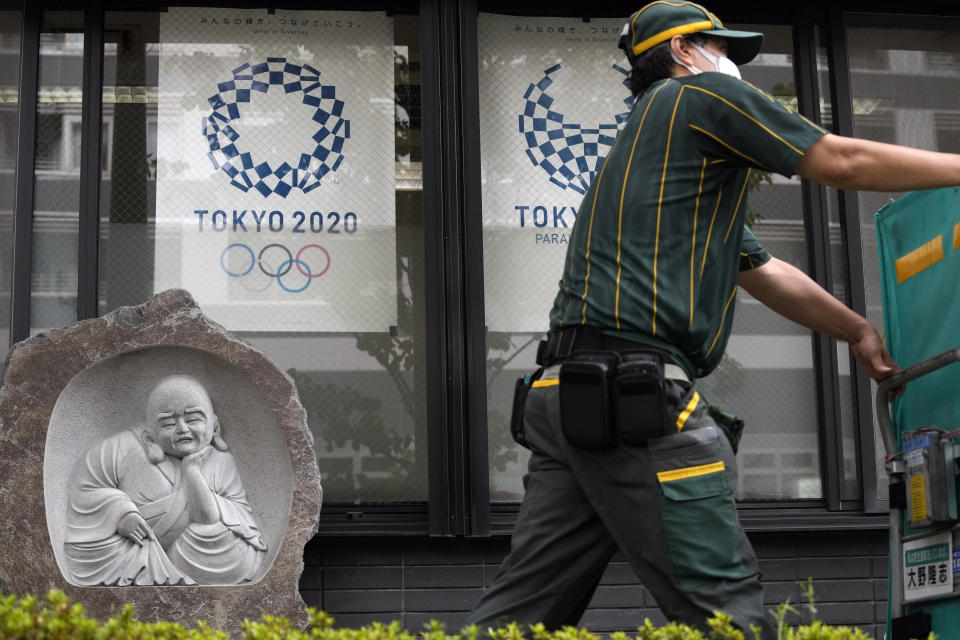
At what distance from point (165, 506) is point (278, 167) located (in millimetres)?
1871

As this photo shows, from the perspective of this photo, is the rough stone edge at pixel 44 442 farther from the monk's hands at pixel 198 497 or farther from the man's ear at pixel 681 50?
the man's ear at pixel 681 50

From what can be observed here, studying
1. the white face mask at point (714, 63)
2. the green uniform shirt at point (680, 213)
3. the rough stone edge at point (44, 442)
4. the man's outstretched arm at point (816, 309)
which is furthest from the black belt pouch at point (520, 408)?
the rough stone edge at point (44, 442)

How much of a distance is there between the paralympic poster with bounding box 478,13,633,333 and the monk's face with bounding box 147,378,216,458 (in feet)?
5.04

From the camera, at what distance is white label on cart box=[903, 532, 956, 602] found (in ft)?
12.0

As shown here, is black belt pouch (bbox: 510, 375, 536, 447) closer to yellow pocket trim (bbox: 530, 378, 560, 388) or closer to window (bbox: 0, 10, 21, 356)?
yellow pocket trim (bbox: 530, 378, 560, 388)

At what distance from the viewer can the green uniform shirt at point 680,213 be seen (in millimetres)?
3348

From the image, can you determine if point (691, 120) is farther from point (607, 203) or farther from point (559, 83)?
point (559, 83)

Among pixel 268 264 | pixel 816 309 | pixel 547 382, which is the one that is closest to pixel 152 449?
pixel 268 264

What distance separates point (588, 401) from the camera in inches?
127

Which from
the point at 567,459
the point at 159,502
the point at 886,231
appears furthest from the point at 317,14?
the point at 567,459

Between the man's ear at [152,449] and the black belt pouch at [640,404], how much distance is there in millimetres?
3072

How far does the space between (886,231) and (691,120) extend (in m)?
1.09

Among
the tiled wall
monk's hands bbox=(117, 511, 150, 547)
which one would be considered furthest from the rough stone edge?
the tiled wall

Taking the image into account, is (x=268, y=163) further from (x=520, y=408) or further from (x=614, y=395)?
(x=614, y=395)
